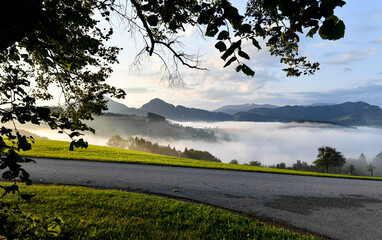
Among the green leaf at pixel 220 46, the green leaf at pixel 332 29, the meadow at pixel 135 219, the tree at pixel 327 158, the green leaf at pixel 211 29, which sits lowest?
the tree at pixel 327 158

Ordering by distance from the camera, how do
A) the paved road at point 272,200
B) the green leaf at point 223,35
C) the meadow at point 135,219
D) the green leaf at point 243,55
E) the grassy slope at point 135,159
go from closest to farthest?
the green leaf at point 243,55
the green leaf at point 223,35
the meadow at point 135,219
the paved road at point 272,200
the grassy slope at point 135,159

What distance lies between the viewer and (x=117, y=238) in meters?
3.48

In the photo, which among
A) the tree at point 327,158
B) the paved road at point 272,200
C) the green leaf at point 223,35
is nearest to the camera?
the green leaf at point 223,35

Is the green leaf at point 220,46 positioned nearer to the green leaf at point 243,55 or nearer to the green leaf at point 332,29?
the green leaf at point 243,55

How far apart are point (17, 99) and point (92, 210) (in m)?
3.51

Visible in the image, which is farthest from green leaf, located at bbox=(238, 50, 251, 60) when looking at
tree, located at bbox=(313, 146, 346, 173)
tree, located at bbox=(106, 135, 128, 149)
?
tree, located at bbox=(106, 135, 128, 149)

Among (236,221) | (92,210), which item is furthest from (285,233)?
(92,210)

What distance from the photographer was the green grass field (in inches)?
146

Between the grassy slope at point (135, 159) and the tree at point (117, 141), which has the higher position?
the grassy slope at point (135, 159)

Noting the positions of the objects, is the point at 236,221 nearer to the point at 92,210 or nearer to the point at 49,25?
the point at 92,210

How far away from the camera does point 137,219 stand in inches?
169

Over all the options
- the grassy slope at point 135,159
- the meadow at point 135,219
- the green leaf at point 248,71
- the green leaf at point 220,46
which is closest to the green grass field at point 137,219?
the meadow at point 135,219

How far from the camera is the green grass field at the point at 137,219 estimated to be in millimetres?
3715

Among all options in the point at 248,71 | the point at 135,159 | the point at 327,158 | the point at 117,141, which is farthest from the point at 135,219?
the point at 117,141
